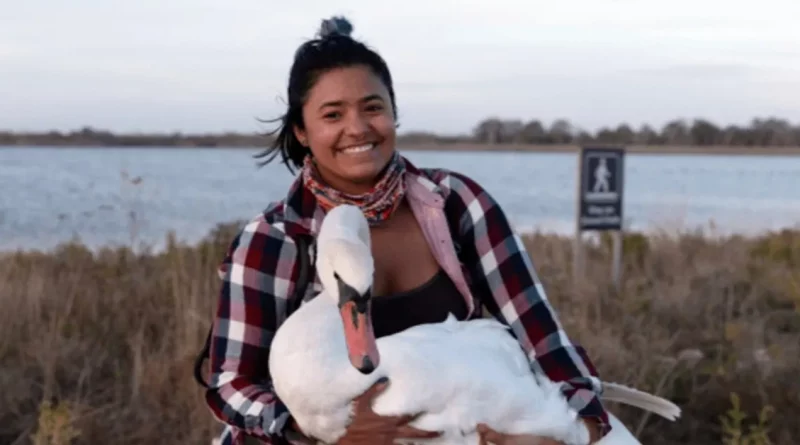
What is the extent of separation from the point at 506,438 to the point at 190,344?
9.07 feet

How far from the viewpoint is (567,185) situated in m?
29.0

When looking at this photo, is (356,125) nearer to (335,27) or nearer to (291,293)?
(335,27)

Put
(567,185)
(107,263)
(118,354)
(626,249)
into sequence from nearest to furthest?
(118,354) < (107,263) < (626,249) < (567,185)

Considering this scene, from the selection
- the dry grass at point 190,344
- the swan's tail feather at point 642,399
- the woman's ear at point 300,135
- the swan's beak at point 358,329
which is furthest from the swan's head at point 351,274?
the dry grass at point 190,344

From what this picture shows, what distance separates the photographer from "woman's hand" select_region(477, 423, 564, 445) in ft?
8.30

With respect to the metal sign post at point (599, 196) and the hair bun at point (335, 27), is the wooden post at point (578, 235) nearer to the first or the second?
the metal sign post at point (599, 196)

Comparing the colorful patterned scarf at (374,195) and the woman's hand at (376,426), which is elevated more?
the colorful patterned scarf at (374,195)

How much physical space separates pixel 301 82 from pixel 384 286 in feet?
1.93

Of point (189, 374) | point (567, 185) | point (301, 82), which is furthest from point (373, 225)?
point (567, 185)

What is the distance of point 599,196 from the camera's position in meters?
7.48

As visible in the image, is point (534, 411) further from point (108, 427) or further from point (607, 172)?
point (607, 172)

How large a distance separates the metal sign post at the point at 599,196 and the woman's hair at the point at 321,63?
4447 mm

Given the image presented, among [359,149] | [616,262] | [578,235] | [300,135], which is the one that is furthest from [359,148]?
[616,262]

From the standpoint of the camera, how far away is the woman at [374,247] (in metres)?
2.78
